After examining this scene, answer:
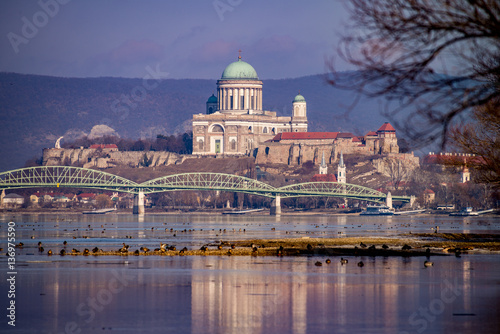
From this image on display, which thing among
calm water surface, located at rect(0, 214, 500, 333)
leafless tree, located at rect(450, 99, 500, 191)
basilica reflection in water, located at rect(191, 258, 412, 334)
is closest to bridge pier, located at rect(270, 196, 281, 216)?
leafless tree, located at rect(450, 99, 500, 191)

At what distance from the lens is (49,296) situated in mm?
31812

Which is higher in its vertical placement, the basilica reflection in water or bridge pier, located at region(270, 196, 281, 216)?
bridge pier, located at region(270, 196, 281, 216)

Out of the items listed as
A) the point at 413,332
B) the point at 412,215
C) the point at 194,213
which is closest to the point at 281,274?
the point at 413,332

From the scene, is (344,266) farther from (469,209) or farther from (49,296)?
(469,209)
